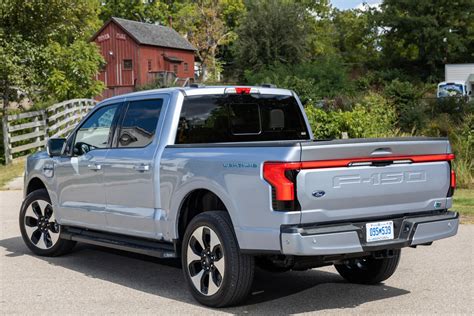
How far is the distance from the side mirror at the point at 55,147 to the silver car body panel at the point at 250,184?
64cm

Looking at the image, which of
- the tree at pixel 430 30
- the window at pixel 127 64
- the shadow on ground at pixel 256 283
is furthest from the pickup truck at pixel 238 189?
the tree at pixel 430 30

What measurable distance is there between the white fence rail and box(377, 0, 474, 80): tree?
46.4 metres

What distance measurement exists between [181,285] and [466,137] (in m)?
13.8

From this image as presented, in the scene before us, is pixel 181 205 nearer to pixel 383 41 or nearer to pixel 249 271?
pixel 249 271

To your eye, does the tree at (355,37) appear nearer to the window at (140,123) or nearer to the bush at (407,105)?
the bush at (407,105)

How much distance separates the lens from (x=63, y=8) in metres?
25.4

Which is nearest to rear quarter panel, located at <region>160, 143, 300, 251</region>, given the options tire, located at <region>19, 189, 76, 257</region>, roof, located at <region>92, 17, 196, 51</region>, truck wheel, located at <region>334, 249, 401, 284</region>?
truck wheel, located at <region>334, 249, 401, 284</region>

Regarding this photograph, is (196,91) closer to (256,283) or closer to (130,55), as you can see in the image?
(256,283)

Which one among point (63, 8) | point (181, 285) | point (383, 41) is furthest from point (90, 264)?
point (383, 41)

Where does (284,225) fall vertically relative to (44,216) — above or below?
above

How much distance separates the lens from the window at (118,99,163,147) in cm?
741

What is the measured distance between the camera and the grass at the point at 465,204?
11598 mm

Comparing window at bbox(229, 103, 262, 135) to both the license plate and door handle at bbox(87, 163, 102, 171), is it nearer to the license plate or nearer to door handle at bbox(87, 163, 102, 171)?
door handle at bbox(87, 163, 102, 171)

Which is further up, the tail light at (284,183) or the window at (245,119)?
the window at (245,119)
